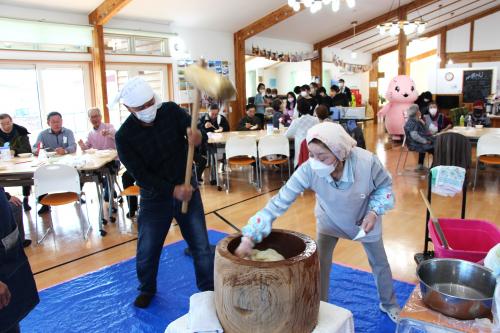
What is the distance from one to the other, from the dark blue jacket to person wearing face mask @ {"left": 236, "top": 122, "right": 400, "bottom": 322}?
2.79 feet

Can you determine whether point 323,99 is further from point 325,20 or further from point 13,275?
point 13,275

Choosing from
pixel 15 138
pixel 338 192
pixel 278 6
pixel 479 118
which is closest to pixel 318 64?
pixel 278 6

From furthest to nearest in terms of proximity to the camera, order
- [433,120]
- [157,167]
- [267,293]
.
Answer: [433,120], [157,167], [267,293]

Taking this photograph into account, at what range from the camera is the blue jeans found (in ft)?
7.57

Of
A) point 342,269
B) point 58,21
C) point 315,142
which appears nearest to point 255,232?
point 315,142

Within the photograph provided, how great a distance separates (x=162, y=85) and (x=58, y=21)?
7.79 feet

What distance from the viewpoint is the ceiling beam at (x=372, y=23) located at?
1051 centimetres

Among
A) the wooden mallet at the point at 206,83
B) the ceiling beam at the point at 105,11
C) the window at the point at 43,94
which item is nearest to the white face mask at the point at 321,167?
the wooden mallet at the point at 206,83

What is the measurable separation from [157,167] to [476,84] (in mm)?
11886

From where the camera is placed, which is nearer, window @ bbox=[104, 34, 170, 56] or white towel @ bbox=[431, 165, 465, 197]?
white towel @ bbox=[431, 165, 465, 197]

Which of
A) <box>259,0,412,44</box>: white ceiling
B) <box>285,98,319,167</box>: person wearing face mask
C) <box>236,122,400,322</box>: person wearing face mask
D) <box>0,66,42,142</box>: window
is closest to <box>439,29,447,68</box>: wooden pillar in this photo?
<box>259,0,412,44</box>: white ceiling

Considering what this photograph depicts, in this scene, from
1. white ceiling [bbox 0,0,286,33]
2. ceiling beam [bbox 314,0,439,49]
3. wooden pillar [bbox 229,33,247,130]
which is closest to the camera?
white ceiling [bbox 0,0,286,33]

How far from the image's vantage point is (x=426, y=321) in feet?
4.63

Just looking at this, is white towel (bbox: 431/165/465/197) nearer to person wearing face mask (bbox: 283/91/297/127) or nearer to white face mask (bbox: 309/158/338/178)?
white face mask (bbox: 309/158/338/178)
